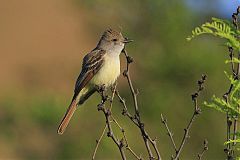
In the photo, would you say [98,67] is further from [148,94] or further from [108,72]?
[148,94]

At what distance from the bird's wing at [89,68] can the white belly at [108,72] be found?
0.19 feet

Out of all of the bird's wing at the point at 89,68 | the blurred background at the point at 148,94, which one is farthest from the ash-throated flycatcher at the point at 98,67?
the blurred background at the point at 148,94

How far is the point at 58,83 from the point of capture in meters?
33.8

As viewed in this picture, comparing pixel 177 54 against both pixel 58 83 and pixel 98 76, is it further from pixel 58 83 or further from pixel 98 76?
pixel 58 83

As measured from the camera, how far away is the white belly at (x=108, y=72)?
7012mm

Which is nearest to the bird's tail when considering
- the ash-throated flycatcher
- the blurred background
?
the ash-throated flycatcher

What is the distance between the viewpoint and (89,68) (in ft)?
24.3

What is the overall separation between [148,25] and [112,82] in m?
10.7

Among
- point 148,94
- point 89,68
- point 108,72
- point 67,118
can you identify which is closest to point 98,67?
point 89,68

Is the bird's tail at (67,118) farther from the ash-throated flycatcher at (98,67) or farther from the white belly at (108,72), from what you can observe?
the white belly at (108,72)

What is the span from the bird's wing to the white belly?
0.06m

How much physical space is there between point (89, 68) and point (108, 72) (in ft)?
1.18

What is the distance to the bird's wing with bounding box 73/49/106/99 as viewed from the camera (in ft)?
24.0

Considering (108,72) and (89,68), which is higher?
(89,68)
